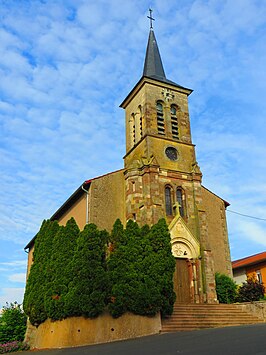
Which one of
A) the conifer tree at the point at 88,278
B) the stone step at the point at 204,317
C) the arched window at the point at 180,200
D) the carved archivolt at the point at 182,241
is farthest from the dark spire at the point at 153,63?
the stone step at the point at 204,317

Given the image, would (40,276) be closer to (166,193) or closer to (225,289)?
(166,193)

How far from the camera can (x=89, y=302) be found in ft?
47.7

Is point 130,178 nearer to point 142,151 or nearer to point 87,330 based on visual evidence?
point 142,151

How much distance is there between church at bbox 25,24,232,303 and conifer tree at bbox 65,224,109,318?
5.04 metres

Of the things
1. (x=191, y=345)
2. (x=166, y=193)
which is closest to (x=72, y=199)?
(x=166, y=193)

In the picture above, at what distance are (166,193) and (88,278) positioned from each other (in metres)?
8.85

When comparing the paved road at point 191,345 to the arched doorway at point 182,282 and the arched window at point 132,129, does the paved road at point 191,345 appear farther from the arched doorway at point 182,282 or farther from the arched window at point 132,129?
the arched window at point 132,129

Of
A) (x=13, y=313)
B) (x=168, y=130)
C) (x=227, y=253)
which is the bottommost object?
(x=13, y=313)

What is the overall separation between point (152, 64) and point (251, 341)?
2091 centimetres

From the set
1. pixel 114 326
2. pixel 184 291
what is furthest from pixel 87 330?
pixel 184 291

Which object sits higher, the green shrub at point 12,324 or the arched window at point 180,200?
the arched window at point 180,200

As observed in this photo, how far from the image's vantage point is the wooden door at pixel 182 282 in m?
20.4

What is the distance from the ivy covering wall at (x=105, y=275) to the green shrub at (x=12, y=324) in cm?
423

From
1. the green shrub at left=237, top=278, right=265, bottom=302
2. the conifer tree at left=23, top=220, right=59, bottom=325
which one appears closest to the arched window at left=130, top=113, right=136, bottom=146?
the conifer tree at left=23, top=220, right=59, bottom=325
